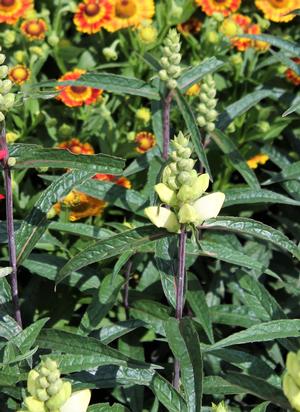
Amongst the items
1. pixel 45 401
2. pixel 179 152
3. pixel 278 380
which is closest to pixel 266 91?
pixel 278 380

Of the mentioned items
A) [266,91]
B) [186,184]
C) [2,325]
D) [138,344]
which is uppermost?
[186,184]

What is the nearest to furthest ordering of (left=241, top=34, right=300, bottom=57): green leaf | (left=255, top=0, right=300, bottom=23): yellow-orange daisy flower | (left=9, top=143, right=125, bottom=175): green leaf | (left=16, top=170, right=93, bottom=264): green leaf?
(left=9, top=143, right=125, bottom=175): green leaf → (left=16, top=170, right=93, bottom=264): green leaf → (left=241, top=34, right=300, bottom=57): green leaf → (left=255, top=0, right=300, bottom=23): yellow-orange daisy flower

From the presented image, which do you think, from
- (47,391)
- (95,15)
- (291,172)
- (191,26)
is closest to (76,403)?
(47,391)

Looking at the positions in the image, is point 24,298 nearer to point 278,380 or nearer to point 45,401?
point 278,380

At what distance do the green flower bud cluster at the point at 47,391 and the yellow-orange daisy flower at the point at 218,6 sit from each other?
7.01 ft

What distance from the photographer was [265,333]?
1775 millimetres

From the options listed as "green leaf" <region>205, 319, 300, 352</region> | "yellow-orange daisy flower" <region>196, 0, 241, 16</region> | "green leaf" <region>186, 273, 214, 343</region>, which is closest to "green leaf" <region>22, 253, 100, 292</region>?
"green leaf" <region>186, 273, 214, 343</region>

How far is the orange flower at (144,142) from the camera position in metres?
2.73

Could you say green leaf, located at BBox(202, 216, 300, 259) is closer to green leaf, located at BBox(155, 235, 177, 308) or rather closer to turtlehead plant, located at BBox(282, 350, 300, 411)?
green leaf, located at BBox(155, 235, 177, 308)

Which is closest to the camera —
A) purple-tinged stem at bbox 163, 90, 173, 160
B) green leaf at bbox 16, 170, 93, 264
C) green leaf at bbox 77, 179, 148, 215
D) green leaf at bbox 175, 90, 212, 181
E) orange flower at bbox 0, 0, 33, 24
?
green leaf at bbox 16, 170, 93, 264

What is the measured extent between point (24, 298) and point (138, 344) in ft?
1.48

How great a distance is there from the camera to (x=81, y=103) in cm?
279

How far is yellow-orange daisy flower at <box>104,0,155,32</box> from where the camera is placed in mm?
3092

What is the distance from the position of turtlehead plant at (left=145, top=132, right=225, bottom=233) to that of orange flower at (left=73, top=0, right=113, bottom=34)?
5.46 feet
